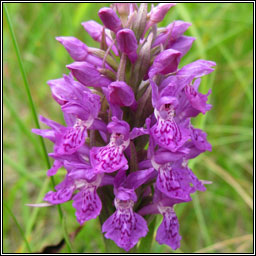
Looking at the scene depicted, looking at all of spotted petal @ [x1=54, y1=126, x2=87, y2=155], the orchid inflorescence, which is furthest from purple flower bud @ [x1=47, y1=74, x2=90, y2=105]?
spotted petal @ [x1=54, y1=126, x2=87, y2=155]

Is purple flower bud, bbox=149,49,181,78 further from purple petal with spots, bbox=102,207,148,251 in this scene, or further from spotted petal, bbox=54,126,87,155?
purple petal with spots, bbox=102,207,148,251

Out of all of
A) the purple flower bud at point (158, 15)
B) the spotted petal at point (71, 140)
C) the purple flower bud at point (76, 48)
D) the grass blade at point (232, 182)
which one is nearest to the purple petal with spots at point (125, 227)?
the spotted petal at point (71, 140)

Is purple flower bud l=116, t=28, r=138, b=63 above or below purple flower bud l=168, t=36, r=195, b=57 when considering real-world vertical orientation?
above

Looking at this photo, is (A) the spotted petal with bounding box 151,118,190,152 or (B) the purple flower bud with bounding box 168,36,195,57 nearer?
(A) the spotted petal with bounding box 151,118,190,152

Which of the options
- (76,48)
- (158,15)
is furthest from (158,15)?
(76,48)

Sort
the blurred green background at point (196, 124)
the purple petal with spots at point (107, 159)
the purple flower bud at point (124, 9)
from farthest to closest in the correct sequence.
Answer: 1. the blurred green background at point (196, 124)
2. the purple flower bud at point (124, 9)
3. the purple petal with spots at point (107, 159)

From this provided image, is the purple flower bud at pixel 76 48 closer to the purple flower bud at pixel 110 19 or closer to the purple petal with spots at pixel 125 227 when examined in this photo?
the purple flower bud at pixel 110 19

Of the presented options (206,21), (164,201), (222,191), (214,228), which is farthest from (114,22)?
(214,228)
